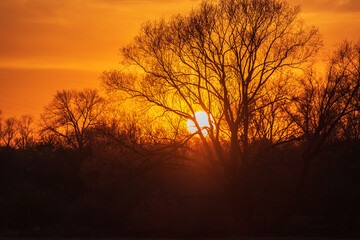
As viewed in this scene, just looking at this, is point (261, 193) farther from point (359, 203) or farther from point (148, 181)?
point (148, 181)

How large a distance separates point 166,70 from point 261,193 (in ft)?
32.3

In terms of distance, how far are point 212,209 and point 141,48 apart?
11.7 metres

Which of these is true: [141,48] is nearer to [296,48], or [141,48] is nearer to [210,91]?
[210,91]

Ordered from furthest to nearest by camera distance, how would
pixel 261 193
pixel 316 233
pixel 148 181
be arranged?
1. pixel 148 181
2. pixel 261 193
3. pixel 316 233

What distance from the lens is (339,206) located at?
1359 inches

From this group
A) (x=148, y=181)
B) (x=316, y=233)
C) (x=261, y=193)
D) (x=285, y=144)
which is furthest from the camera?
(x=148, y=181)

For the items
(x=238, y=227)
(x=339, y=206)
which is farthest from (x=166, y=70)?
(x=339, y=206)

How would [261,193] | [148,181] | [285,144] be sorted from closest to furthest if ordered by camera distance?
[285,144]
[261,193]
[148,181]

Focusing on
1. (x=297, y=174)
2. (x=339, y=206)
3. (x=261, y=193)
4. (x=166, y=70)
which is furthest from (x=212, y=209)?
(x=166, y=70)

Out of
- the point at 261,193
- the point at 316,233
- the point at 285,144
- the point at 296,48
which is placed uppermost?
the point at 296,48

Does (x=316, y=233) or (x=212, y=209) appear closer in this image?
(x=316, y=233)

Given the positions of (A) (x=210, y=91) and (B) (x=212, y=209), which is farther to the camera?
(B) (x=212, y=209)

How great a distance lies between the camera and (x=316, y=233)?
2934 cm

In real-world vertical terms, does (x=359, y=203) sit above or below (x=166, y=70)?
below
